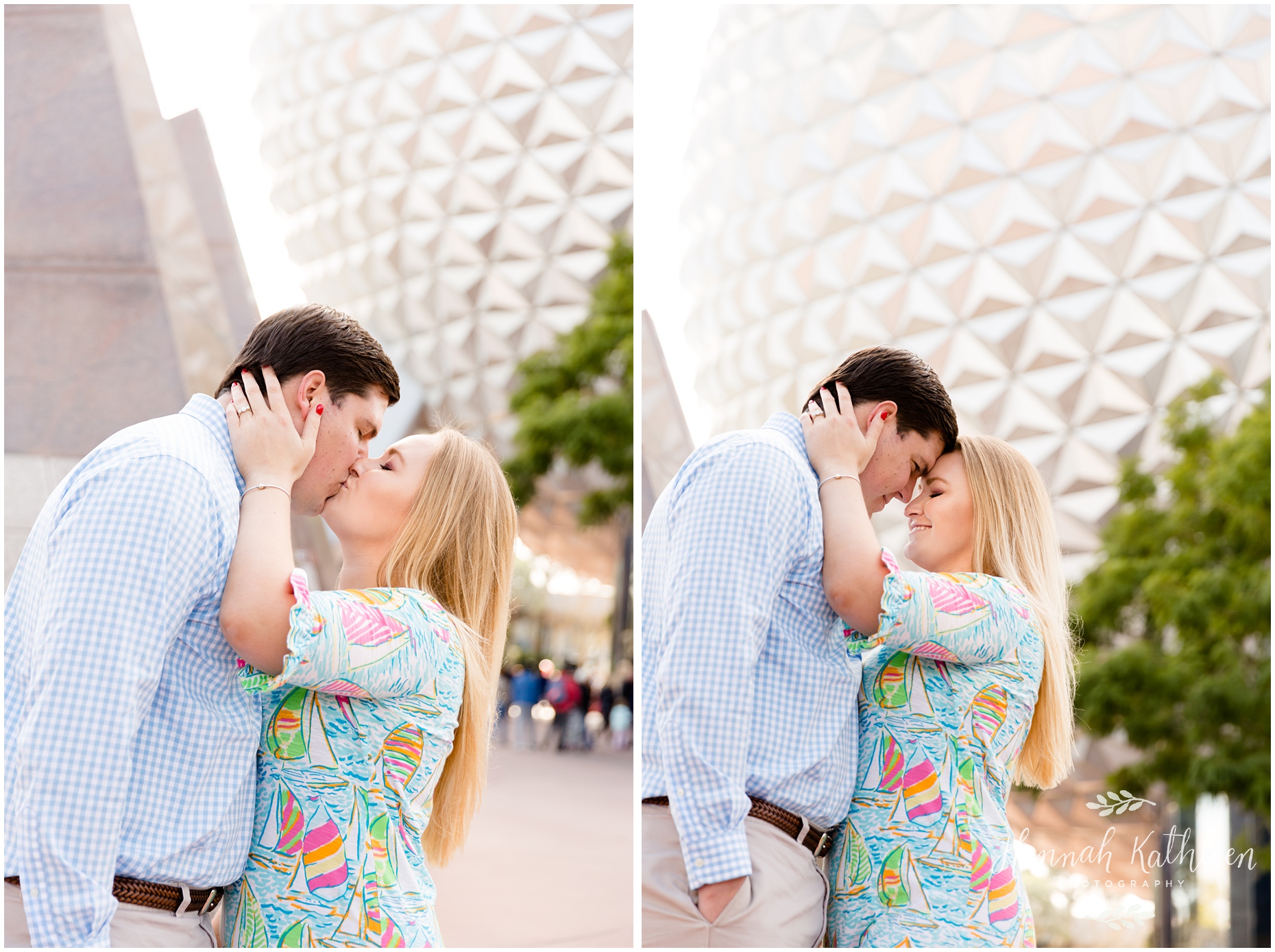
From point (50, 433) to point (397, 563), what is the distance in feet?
12.3

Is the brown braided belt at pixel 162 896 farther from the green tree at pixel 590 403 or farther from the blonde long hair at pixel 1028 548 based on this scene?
the green tree at pixel 590 403

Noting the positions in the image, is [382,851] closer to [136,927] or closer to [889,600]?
[136,927]

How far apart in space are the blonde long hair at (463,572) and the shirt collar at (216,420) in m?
0.56

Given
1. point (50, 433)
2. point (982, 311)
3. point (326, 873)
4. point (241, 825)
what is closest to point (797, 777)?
point (326, 873)

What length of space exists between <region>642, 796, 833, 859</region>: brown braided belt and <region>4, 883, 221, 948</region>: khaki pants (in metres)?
0.95

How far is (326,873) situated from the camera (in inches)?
78.4

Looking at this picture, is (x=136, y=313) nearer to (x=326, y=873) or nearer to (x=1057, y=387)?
(x=326, y=873)

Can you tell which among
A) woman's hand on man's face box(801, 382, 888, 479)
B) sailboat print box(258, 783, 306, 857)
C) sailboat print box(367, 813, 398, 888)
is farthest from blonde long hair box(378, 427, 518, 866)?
woman's hand on man's face box(801, 382, 888, 479)

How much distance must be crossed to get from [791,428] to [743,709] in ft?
2.34

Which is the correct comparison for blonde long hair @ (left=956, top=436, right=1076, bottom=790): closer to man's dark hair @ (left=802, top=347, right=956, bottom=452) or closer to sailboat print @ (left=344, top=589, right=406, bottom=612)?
man's dark hair @ (left=802, top=347, right=956, bottom=452)

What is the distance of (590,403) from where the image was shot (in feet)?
45.0

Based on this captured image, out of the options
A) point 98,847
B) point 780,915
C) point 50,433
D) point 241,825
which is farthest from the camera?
point 50,433

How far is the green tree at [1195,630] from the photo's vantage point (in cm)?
701

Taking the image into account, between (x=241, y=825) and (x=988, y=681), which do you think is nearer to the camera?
(x=241, y=825)
